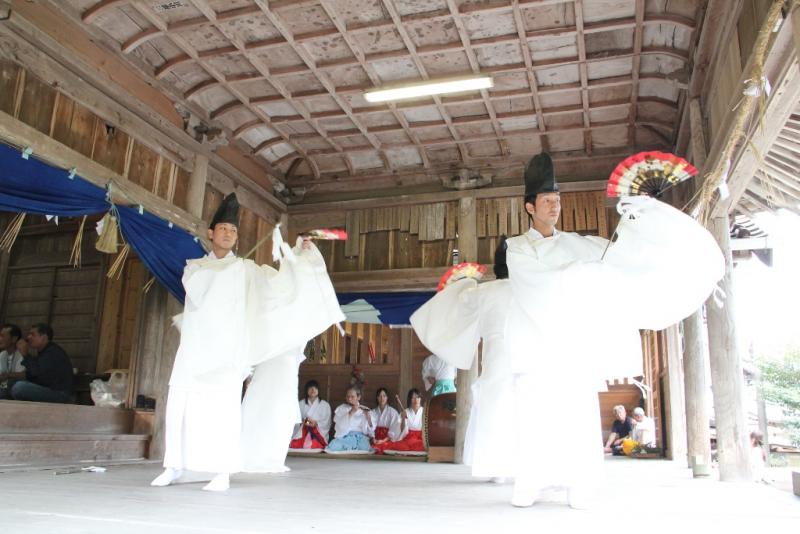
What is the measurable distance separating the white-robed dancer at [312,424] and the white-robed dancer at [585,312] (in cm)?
596

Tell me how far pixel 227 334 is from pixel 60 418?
9.63 feet

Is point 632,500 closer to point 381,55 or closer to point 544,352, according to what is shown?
point 544,352

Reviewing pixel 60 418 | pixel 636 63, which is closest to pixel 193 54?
pixel 60 418

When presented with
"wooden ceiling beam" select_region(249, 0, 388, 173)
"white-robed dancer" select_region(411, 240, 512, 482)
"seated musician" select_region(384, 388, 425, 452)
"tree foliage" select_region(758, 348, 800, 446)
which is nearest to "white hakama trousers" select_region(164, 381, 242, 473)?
"white-robed dancer" select_region(411, 240, 512, 482)

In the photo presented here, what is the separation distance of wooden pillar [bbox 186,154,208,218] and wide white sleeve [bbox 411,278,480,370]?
2.94 metres

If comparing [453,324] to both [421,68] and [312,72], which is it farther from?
[312,72]

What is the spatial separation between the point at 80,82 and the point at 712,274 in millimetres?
5028

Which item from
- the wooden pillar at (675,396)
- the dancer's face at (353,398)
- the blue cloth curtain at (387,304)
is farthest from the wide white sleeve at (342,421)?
the wooden pillar at (675,396)

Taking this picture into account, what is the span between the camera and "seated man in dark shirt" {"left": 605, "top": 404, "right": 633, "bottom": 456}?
9297mm

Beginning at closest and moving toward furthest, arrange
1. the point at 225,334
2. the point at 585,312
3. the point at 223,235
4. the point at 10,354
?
the point at 585,312, the point at 225,334, the point at 223,235, the point at 10,354

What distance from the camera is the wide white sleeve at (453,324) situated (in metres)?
4.83

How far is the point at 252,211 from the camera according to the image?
799 centimetres

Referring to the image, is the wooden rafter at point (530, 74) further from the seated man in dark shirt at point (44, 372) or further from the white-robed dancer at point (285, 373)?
the seated man in dark shirt at point (44, 372)

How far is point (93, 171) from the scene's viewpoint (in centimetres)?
527
